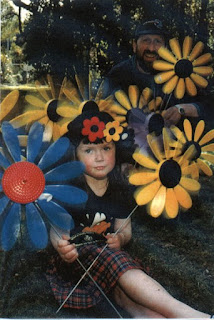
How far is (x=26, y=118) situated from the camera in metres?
2.62

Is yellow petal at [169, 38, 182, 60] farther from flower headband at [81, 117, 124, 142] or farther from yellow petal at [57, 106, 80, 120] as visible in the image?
yellow petal at [57, 106, 80, 120]

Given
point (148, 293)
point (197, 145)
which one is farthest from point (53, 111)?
point (148, 293)

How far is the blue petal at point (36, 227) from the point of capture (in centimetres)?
263

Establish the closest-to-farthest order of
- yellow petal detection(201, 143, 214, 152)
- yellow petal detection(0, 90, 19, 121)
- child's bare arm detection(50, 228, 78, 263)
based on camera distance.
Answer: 1. yellow petal detection(0, 90, 19, 121)
2. child's bare arm detection(50, 228, 78, 263)
3. yellow petal detection(201, 143, 214, 152)

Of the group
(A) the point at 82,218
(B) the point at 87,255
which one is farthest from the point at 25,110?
(B) the point at 87,255

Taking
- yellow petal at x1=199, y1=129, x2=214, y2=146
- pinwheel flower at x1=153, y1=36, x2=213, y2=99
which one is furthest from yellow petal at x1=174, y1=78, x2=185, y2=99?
yellow petal at x1=199, y1=129, x2=214, y2=146

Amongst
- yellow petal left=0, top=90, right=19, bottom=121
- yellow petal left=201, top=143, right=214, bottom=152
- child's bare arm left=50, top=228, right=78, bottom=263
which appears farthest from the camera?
yellow petal left=201, top=143, right=214, bottom=152

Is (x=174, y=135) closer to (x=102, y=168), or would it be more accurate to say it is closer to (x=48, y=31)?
(x=102, y=168)

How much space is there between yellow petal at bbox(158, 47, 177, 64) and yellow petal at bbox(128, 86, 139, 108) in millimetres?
192

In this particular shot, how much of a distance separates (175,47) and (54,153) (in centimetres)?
74

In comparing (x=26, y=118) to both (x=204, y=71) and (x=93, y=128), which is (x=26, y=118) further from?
(x=204, y=71)

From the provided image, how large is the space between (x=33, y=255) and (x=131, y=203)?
1.68 feet

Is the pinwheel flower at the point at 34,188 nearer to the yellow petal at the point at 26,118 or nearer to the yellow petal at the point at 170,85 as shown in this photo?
the yellow petal at the point at 26,118

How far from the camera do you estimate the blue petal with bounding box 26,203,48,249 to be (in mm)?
2631
